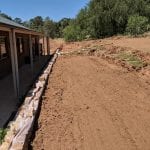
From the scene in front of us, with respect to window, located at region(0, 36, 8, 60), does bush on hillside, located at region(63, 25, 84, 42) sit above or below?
below

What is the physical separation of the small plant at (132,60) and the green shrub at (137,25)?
582 inches

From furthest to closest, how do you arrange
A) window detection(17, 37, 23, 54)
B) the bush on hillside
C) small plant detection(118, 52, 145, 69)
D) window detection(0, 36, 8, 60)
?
the bush on hillside, window detection(17, 37, 23, 54), small plant detection(118, 52, 145, 69), window detection(0, 36, 8, 60)

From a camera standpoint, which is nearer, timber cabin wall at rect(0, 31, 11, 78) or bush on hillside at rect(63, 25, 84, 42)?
timber cabin wall at rect(0, 31, 11, 78)

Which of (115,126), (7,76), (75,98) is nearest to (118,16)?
(7,76)

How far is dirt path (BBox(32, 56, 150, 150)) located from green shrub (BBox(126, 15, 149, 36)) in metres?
22.8

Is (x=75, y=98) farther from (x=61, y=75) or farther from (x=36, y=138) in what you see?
(x=61, y=75)

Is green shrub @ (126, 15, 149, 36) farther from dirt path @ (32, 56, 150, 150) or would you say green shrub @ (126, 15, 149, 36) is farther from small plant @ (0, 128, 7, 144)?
small plant @ (0, 128, 7, 144)

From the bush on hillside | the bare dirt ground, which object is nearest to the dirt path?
the bare dirt ground

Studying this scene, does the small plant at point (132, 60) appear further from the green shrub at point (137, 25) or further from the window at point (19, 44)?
the green shrub at point (137, 25)

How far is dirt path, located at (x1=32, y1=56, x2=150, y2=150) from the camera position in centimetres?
556

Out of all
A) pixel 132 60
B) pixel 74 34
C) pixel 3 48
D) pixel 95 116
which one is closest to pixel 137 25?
pixel 74 34

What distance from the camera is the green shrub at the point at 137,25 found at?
109 feet

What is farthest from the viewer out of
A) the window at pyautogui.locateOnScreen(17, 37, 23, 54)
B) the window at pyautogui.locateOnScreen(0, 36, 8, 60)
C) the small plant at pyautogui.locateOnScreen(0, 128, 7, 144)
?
the window at pyautogui.locateOnScreen(17, 37, 23, 54)

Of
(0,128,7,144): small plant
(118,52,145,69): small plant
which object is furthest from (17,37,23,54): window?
(0,128,7,144): small plant
